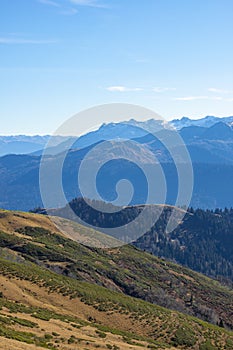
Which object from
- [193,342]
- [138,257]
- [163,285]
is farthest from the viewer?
[138,257]

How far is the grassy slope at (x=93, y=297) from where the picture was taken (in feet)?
181

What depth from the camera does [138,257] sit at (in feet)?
556

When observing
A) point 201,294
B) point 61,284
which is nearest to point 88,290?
point 61,284

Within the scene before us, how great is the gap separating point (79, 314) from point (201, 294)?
84.3m

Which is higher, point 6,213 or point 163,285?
point 6,213

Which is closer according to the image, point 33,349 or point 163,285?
point 33,349

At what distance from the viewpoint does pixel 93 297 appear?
83.7 metres

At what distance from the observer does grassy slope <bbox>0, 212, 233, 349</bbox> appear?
5531cm

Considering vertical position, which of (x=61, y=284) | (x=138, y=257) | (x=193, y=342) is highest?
(x=138, y=257)

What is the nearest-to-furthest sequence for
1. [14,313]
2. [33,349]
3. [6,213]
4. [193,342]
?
[33,349]
[14,313]
[193,342]
[6,213]

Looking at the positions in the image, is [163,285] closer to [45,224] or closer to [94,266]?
[94,266]

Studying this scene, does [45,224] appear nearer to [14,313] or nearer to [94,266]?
[94,266]

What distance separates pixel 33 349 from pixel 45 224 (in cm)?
12639

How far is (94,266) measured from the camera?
129375mm
